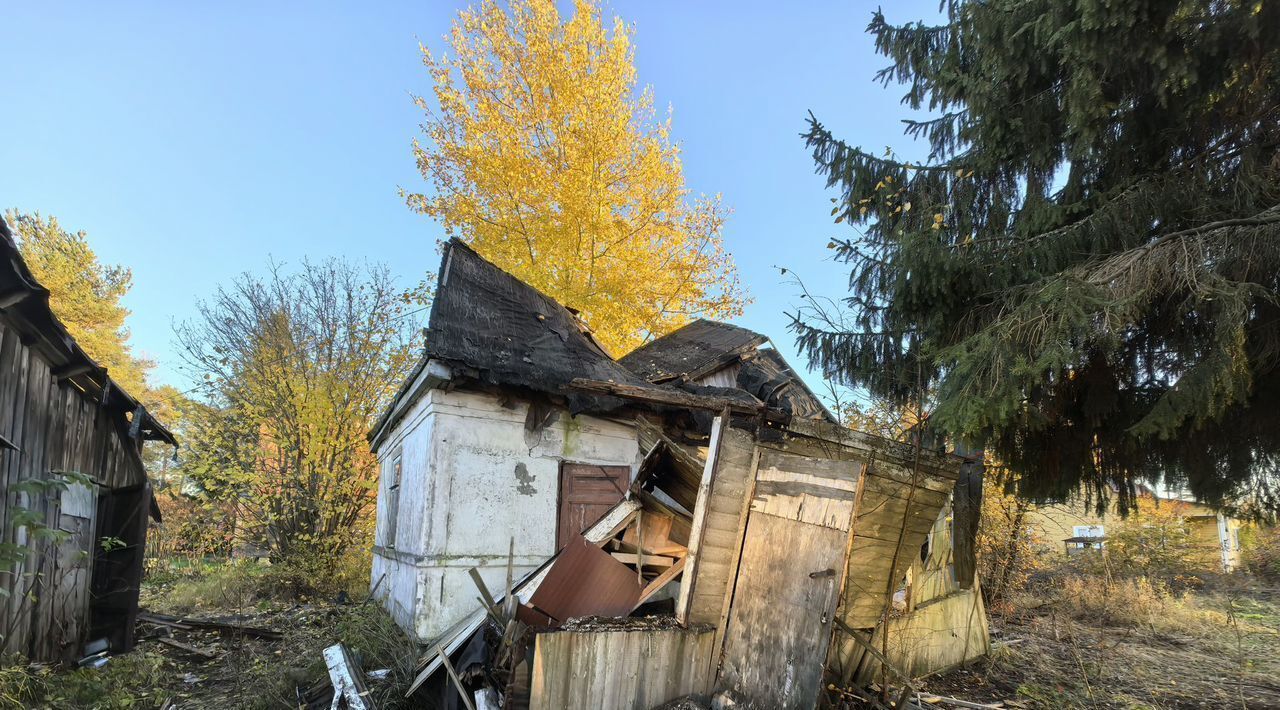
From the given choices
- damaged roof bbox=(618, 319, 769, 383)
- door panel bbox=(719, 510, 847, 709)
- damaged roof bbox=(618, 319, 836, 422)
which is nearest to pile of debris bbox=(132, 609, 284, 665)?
damaged roof bbox=(618, 319, 769, 383)

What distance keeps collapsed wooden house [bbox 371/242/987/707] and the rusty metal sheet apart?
2 cm

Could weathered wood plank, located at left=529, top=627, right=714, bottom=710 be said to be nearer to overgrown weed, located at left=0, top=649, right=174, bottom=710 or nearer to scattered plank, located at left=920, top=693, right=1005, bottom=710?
scattered plank, located at left=920, top=693, right=1005, bottom=710

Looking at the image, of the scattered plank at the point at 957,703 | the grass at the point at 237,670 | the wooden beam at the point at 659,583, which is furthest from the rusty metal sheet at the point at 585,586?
the scattered plank at the point at 957,703

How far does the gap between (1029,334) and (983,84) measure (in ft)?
8.01

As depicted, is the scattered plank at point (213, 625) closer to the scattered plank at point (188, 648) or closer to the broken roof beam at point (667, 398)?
the scattered plank at point (188, 648)

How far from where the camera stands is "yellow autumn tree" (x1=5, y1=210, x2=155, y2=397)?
66.9 feet

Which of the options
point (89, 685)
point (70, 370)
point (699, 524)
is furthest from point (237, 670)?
→ point (699, 524)

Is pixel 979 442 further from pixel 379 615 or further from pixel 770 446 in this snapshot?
pixel 379 615

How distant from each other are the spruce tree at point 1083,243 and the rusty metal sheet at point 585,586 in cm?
287

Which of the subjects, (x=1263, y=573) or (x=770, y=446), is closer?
(x=770, y=446)

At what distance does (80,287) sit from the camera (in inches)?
A: 847

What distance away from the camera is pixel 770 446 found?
515cm

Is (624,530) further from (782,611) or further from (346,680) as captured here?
(346,680)

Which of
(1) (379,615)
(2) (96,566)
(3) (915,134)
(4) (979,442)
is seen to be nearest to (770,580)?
(4) (979,442)
